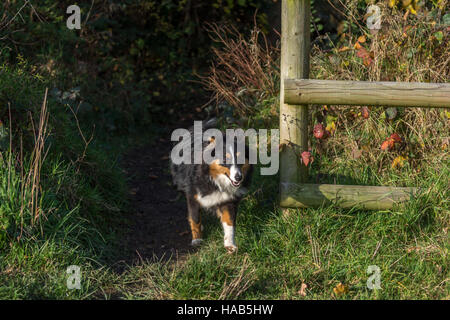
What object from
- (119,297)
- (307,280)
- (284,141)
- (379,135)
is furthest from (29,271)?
(379,135)

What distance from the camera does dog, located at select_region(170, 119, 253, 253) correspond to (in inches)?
197

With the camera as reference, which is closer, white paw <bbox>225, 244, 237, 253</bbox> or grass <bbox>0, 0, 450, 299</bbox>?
grass <bbox>0, 0, 450, 299</bbox>

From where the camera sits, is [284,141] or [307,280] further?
[284,141]

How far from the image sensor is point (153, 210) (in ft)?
20.5

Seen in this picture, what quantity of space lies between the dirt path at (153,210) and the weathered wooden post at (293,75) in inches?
48.5

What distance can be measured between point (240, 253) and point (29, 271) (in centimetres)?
173

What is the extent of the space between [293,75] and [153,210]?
2.30 meters

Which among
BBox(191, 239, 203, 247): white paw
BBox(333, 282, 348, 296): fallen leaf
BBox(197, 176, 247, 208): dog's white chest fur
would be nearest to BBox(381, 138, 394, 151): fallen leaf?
BBox(197, 176, 247, 208): dog's white chest fur

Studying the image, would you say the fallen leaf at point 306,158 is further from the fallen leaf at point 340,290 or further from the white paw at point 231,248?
the fallen leaf at point 340,290

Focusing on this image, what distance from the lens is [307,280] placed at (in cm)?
434

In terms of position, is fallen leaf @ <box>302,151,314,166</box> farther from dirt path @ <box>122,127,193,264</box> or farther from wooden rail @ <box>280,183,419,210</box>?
dirt path @ <box>122,127,193,264</box>

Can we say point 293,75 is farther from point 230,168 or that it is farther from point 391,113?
point 391,113

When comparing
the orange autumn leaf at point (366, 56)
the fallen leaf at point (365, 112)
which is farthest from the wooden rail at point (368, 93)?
the orange autumn leaf at point (366, 56)
